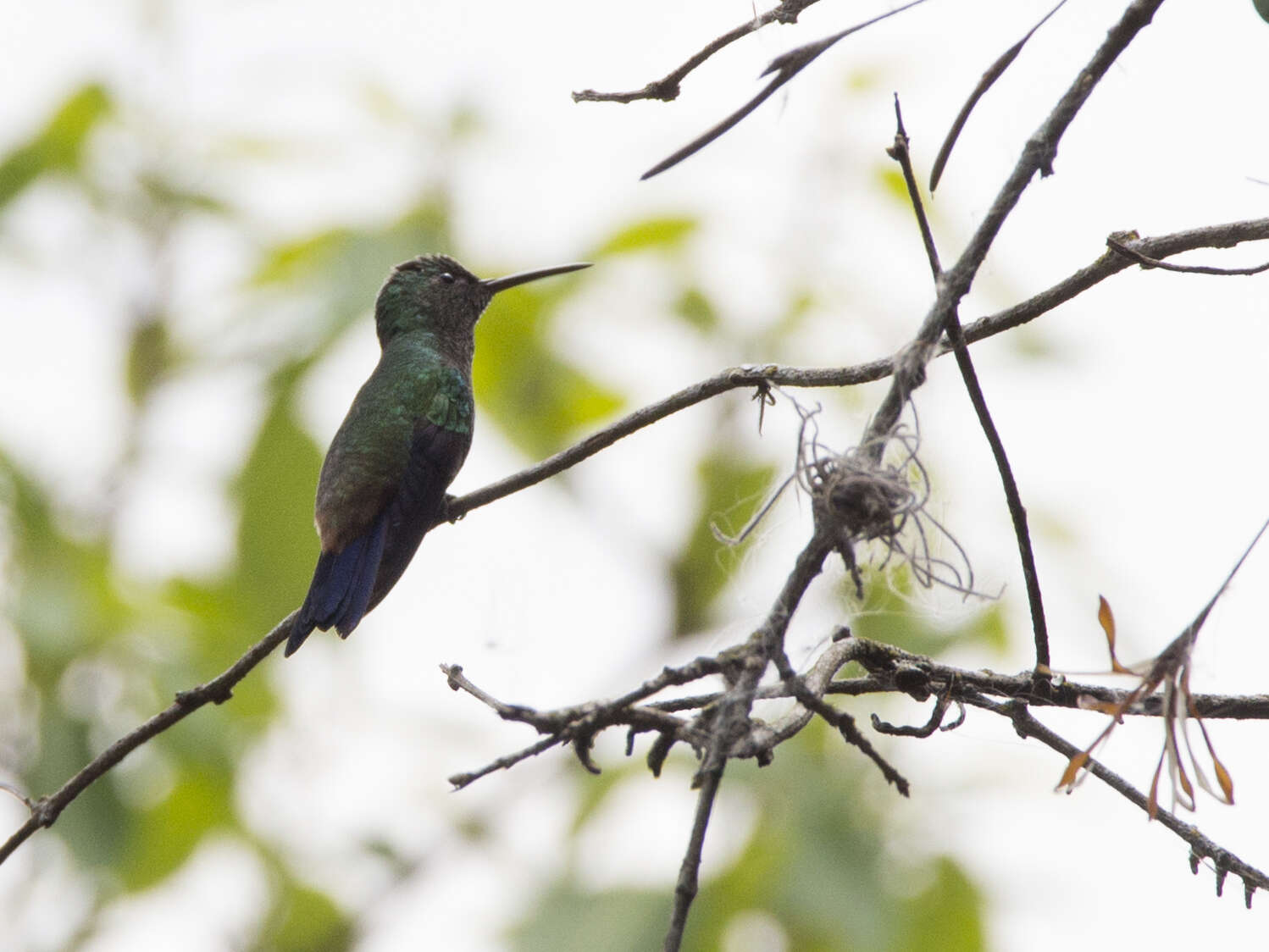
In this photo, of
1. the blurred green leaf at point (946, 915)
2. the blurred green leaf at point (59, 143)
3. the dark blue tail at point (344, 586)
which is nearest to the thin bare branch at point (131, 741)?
the dark blue tail at point (344, 586)

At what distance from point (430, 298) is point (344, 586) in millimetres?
2226

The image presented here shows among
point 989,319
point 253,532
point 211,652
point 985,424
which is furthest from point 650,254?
point 985,424

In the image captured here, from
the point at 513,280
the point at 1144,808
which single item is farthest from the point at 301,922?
the point at 1144,808

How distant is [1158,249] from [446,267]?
4464mm

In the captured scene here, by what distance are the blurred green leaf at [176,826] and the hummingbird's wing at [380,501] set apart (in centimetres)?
266

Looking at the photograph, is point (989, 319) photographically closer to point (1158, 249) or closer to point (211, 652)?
point (1158, 249)

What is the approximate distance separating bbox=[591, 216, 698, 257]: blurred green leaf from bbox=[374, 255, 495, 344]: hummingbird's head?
0.79 m

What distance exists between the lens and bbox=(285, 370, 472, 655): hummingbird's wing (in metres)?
4.33

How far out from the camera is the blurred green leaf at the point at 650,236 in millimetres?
6840

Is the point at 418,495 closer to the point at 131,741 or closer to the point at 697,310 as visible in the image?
the point at 697,310

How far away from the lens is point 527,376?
676 cm

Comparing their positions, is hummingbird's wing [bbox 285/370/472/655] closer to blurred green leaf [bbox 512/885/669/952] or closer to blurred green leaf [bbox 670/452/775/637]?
blurred green leaf [bbox 670/452/775/637]

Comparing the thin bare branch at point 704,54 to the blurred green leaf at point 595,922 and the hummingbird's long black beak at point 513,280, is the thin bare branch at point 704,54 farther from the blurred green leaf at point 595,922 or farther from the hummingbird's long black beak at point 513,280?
the blurred green leaf at point 595,922

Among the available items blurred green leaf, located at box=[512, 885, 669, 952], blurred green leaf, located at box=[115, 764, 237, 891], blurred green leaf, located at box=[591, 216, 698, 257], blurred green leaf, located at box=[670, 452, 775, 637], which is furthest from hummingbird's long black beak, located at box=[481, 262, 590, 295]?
blurred green leaf, located at box=[115, 764, 237, 891]
